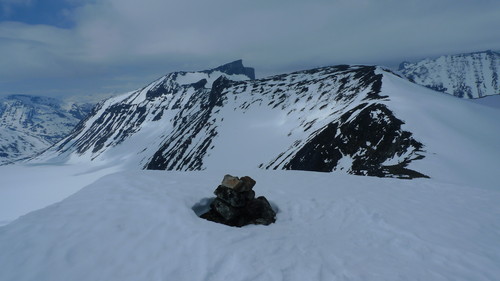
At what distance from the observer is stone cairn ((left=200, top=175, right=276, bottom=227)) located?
11.1 m

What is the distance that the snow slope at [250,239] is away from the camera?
6746 millimetres

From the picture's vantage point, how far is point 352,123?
48156 millimetres

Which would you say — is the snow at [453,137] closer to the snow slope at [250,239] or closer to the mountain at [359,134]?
the mountain at [359,134]

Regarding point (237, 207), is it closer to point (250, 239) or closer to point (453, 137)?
point (250, 239)

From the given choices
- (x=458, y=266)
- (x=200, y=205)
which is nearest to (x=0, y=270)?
(x=200, y=205)

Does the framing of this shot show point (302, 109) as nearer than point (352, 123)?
No

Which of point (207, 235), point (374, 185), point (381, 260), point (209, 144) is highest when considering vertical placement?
point (207, 235)

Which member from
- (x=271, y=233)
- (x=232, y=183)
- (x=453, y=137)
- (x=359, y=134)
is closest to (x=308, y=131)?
(x=359, y=134)

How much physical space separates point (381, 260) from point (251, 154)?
273 ft

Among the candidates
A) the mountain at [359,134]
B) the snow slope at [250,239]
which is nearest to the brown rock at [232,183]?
the snow slope at [250,239]

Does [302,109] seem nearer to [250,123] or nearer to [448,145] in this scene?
[250,123]

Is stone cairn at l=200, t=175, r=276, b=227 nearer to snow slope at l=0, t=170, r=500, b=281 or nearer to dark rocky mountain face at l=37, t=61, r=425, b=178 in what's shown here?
snow slope at l=0, t=170, r=500, b=281

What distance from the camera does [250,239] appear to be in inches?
341

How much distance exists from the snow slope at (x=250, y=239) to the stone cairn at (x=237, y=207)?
63cm
